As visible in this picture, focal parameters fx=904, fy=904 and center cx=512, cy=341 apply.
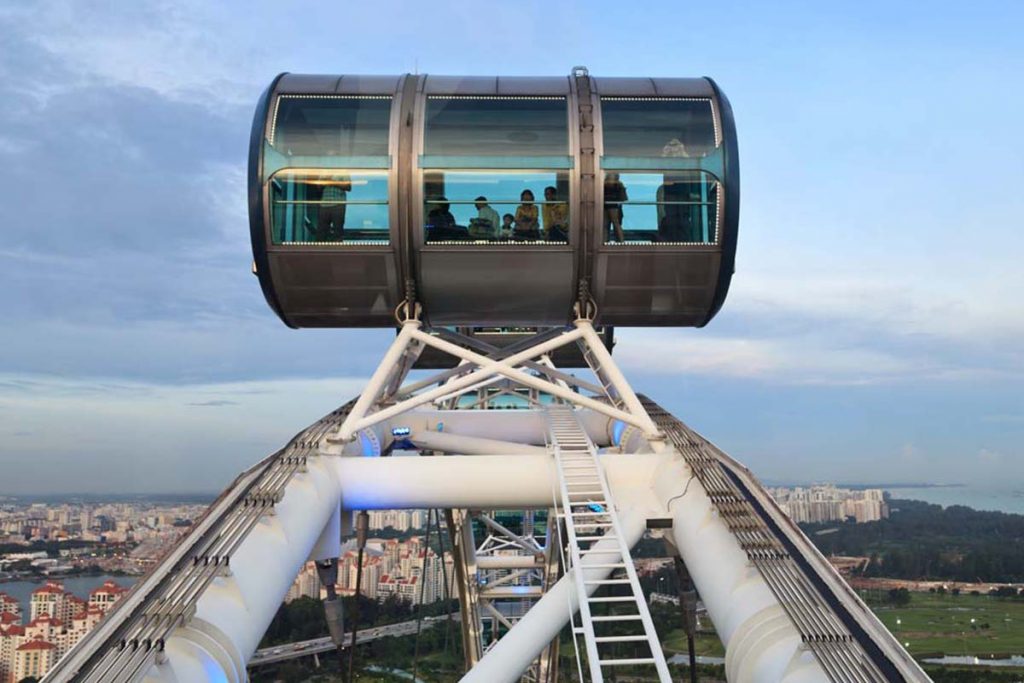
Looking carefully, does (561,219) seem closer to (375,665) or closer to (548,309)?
(548,309)

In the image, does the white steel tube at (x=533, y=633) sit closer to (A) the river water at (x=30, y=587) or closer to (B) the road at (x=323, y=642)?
(A) the river water at (x=30, y=587)

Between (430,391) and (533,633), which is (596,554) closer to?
(533,633)

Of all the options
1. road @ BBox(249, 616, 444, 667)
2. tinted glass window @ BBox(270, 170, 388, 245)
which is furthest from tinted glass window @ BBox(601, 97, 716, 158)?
road @ BBox(249, 616, 444, 667)

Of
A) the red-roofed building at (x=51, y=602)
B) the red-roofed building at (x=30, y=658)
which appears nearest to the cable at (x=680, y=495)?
the red-roofed building at (x=51, y=602)

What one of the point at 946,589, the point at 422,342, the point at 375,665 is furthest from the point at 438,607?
the point at 422,342

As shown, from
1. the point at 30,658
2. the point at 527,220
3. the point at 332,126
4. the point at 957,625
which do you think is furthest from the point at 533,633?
the point at 957,625
